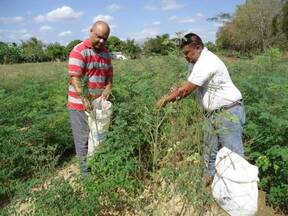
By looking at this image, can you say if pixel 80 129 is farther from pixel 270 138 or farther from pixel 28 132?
pixel 270 138

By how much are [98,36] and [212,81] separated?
121 cm

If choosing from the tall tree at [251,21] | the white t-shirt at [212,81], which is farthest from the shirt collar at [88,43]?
the tall tree at [251,21]

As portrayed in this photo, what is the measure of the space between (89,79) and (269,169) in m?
2.14

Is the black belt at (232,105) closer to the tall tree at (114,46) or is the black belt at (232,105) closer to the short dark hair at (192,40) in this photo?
the short dark hair at (192,40)

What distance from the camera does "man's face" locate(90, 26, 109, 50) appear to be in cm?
370

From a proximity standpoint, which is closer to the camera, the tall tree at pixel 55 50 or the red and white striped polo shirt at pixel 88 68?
the red and white striped polo shirt at pixel 88 68

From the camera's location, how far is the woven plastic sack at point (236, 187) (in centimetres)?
283

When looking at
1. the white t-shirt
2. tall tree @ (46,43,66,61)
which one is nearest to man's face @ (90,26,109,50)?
the white t-shirt

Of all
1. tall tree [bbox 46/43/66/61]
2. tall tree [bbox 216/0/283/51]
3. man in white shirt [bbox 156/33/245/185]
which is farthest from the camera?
tall tree [bbox 46/43/66/61]

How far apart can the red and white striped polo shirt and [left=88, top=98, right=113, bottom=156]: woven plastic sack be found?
199 mm

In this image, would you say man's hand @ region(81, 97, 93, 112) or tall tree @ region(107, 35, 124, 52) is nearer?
man's hand @ region(81, 97, 93, 112)

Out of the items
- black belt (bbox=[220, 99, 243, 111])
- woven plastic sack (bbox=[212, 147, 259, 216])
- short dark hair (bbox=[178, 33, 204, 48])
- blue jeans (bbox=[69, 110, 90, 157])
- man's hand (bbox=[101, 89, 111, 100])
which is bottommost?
woven plastic sack (bbox=[212, 147, 259, 216])

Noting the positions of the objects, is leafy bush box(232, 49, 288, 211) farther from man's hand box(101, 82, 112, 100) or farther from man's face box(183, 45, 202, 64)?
man's hand box(101, 82, 112, 100)

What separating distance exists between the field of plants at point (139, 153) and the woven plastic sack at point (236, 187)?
0.17 metres
